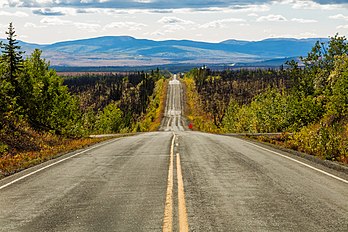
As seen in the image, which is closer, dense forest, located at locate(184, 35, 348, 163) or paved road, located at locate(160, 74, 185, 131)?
dense forest, located at locate(184, 35, 348, 163)

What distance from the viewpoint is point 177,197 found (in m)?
8.13

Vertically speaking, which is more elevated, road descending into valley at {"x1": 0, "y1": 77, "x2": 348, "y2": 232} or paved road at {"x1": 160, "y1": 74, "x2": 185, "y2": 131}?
road descending into valley at {"x1": 0, "y1": 77, "x2": 348, "y2": 232}

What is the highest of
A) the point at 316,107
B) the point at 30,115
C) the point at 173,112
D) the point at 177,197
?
the point at 316,107

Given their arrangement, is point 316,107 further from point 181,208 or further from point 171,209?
point 171,209

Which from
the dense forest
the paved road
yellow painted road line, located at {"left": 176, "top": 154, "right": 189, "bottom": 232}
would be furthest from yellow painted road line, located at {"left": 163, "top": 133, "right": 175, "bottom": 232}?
the paved road

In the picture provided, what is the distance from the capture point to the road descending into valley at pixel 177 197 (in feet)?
20.9

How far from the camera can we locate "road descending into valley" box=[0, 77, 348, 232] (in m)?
6.38

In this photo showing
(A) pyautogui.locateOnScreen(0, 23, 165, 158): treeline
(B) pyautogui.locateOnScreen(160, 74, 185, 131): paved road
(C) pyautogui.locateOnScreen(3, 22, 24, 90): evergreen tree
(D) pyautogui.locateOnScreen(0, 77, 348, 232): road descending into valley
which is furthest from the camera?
(B) pyautogui.locateOnScreen(160, 74, 185, 131): paved road

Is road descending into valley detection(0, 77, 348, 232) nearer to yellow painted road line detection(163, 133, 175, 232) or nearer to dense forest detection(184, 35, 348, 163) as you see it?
yellow painted road line detection(163, 133, 175, 232)

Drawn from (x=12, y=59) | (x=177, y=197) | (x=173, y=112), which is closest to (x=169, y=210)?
(x=177, y=197)

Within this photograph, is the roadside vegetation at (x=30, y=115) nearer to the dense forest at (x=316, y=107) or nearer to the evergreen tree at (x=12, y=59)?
the evergreen tree at (x=12, y=59)


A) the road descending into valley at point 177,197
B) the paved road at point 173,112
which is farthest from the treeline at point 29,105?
the paved road at point 173,112

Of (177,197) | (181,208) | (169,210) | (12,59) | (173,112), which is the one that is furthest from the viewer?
(173,112)

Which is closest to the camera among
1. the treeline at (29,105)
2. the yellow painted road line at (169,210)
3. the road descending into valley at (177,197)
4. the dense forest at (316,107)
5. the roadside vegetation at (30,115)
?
the yellow painted road line at (169,210)
